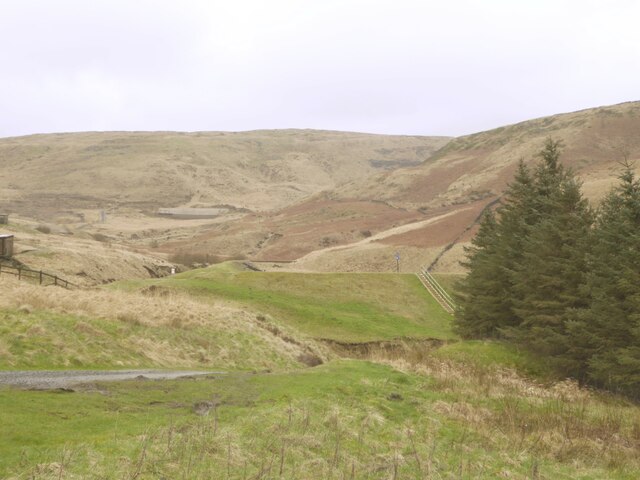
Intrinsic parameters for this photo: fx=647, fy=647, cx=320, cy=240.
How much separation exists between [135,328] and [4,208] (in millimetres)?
138804

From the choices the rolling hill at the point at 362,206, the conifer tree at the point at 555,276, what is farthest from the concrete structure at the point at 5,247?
the conifer tree at the point at 555,276

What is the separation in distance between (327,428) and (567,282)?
59.6ft

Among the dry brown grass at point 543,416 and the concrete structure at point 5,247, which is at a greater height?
the concrete structure at point 5,247

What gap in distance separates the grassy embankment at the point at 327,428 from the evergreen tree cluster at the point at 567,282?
2.64 meters

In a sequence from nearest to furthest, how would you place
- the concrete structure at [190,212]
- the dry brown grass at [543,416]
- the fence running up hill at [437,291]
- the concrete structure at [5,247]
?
the dry brown grass at [543,416] → the concrete structure at [5,247] → the fence running up hill at [437,291] → the concrete structure at [190,212]

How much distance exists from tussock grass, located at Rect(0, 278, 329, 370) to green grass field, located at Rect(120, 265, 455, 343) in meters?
7.64

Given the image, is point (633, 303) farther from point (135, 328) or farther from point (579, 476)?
point (135, 328)

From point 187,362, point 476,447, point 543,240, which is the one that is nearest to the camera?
point 476,447

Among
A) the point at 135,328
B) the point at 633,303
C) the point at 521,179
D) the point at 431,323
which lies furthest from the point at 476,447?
the point at 431,323

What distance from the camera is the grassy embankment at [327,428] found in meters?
10.1

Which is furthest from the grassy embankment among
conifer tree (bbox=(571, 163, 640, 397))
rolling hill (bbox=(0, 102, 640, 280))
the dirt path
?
rolling hill (bbox=(0, 102, 640, 280))

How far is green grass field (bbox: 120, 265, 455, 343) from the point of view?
4228 cm

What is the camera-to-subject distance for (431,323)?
4662cm

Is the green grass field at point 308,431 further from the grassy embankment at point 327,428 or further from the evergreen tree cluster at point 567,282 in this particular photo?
the evergreen tree cluster at point 567,282
